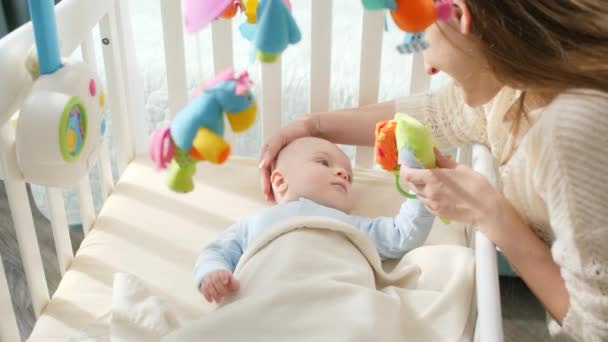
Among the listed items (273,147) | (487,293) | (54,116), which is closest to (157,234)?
(273,147)

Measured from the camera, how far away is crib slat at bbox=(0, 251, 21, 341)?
2.95 ft

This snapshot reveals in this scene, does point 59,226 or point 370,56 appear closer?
point 59,226

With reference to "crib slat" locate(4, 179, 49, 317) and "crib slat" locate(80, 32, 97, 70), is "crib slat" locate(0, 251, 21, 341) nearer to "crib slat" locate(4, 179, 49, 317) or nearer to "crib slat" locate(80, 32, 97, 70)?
"crib slat" locate(4, 179, 49, 317)

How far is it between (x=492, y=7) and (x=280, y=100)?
0.66m

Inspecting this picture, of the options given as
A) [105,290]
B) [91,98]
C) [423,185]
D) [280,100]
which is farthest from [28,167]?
[280,100]

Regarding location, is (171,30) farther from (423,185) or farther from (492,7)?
(492,7)

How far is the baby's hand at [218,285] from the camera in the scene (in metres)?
0.97

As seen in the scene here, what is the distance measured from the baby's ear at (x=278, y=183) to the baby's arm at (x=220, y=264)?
0.09 meters

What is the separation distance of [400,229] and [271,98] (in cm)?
41

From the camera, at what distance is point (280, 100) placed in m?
1.37

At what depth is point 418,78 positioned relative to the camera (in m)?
1.33

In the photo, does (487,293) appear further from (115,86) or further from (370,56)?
(115,86)

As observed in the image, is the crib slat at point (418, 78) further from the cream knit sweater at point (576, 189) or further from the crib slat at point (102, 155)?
the crib slat at point (102, 155)

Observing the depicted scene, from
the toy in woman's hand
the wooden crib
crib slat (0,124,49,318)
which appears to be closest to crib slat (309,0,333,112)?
the wooden crib
